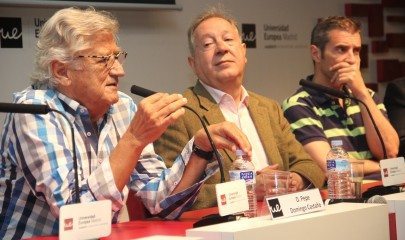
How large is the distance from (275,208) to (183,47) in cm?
285

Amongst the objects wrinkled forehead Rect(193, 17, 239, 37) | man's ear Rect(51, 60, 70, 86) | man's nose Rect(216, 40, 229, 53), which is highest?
wrinkled forehead Rect(193, 17, 239, 37)

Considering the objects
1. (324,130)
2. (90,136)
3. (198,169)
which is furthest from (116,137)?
(324,130)

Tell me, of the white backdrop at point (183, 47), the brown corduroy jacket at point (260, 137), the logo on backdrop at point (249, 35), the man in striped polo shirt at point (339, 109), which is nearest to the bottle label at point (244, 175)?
the brown corduroy jacket at point (260, 137)

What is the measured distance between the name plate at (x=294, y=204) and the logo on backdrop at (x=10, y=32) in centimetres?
233

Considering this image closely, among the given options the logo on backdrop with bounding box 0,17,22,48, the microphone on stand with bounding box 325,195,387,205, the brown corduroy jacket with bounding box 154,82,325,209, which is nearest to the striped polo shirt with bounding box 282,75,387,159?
the brown corduroy jacket with bounding box 154,82,325,209

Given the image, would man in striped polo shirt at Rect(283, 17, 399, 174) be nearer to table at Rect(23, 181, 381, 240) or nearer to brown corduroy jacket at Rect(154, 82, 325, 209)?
brown corduroy jacket at Rect(154, 82, 325, 209)

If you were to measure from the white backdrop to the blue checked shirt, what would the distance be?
152cm

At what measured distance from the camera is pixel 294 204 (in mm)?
2035

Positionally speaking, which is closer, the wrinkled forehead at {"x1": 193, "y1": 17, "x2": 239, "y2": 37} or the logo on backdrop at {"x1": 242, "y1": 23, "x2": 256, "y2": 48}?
the wrinkled forehead at {"x1": 193, "y1": 17, "x2": 239, "y2": 37}

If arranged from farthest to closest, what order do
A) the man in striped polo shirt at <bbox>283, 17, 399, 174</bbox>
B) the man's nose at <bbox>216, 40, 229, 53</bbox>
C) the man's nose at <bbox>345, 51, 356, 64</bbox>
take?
the man's nose at <bbox>345, 51, 356, 64</bbox>
the man in striped polo shirt at <bbox>283, 17, 399, 174</bbox>
the man's nose at <bbox>216, 40, 229, 53</bbox>

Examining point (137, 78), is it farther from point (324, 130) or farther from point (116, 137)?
point (116, 137)

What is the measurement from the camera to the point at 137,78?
4.50 m

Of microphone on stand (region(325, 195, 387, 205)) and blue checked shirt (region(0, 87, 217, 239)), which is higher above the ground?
blue checked shirt (region(0, 87, 217, 239))

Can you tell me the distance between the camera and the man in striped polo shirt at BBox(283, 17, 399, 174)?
144 inches
